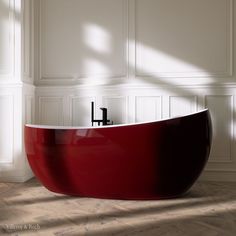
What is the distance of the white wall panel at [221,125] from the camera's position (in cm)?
267

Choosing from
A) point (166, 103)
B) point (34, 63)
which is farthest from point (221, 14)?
point (34, 63)

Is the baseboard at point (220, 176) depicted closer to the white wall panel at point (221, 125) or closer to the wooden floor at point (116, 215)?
the white wall panel at point (221, 125)

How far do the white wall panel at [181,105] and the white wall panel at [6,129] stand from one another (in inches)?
50.4

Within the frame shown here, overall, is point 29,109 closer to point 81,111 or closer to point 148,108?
point 81,111

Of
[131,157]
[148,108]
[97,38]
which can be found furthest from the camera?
[97,38]

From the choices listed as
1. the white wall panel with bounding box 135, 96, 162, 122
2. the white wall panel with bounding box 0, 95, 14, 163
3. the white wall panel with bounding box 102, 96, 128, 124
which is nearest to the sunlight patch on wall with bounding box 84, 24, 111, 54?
the white wall panel with bounding box 102, 96, 128, 124

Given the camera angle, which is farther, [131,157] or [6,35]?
[6,35]

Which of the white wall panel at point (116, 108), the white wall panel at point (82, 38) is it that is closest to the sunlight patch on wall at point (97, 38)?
the white wall panel at point (82, 38)

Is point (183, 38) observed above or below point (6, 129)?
above

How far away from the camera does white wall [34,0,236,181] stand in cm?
269

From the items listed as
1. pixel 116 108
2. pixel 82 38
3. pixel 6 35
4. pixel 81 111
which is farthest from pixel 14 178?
pixel 82 38

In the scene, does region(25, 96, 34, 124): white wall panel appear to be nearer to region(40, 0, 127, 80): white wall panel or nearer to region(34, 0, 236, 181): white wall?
region(34, 0, 236, 181): white wall

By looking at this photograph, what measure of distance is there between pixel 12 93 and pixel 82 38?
76cm

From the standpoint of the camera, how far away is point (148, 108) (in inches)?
110
